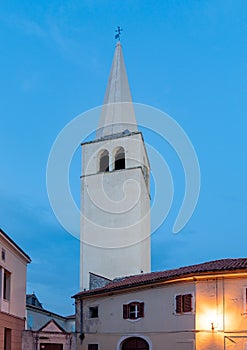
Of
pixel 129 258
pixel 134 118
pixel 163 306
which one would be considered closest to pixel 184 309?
pixel 163 306

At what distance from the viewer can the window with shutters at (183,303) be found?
25.2m

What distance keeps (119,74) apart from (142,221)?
16.1 metres

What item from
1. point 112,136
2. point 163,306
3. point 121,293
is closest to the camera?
point 163,306

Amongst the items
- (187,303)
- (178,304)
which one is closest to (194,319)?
(187,303)

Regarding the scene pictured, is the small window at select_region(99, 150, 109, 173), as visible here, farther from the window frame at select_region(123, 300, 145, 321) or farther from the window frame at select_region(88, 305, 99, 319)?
the window frame at select_region(123, 300, 145, 321)

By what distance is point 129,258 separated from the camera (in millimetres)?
42750

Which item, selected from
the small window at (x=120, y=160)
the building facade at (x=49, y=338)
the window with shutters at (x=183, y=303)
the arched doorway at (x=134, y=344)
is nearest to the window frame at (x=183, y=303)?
the window with shutters at (x=183, y=303)

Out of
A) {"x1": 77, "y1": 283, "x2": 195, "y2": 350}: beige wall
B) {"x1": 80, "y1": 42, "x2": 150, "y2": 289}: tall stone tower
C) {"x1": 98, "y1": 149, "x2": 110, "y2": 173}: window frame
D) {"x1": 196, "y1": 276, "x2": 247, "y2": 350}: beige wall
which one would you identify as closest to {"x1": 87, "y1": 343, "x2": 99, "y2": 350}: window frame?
{"x1": 77, "y1": 283, "x2": 195, "y2": 350}: beige wall

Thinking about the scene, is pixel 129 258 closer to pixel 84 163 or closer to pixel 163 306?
pixel 84 163

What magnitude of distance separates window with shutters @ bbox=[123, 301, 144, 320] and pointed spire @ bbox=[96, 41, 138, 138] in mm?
22761

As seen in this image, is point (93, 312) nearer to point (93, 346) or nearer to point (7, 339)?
point (93, 346)

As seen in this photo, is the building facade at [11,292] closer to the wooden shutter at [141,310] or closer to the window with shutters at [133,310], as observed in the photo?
the window with shutters at [133,310]

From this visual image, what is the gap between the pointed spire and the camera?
48500 millimetres

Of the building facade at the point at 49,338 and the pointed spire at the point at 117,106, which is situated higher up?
the pointed spire at the point at 117,106
